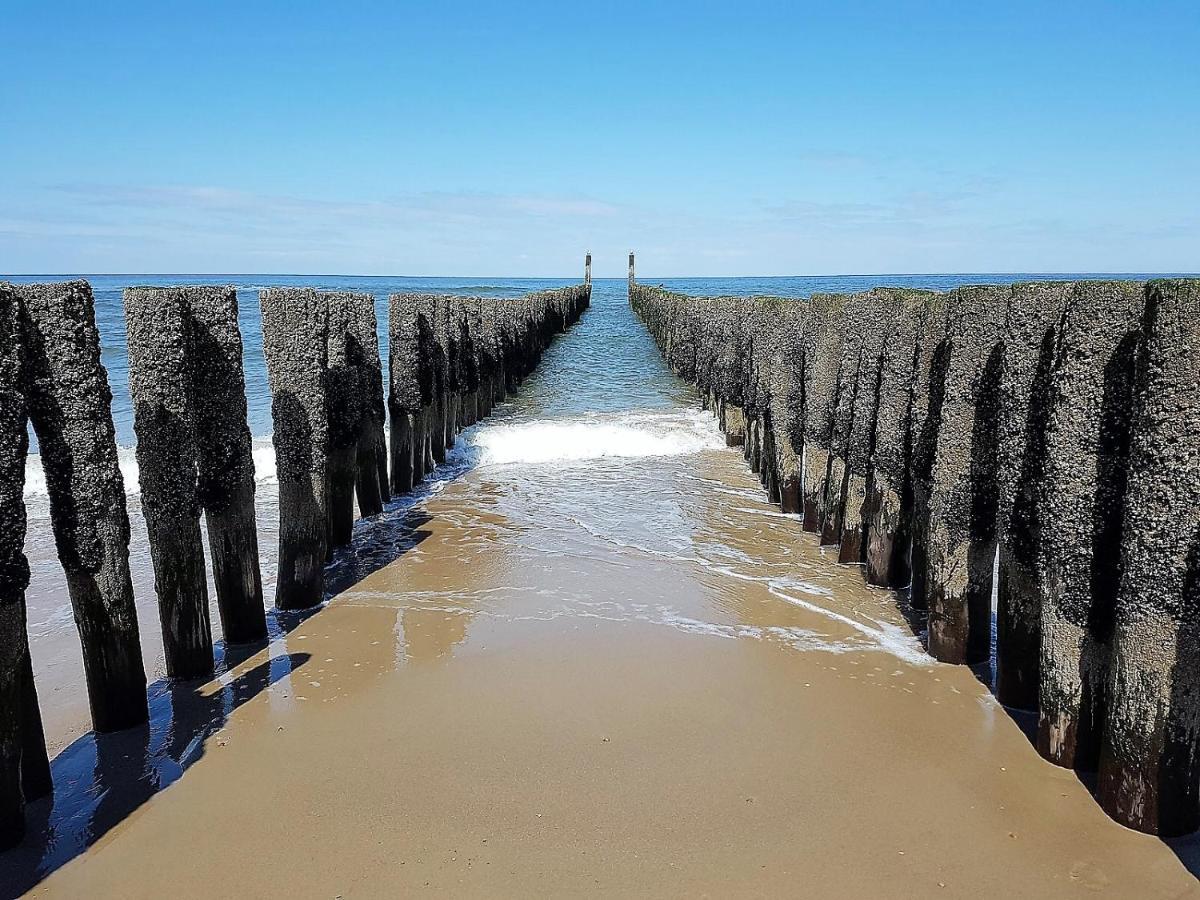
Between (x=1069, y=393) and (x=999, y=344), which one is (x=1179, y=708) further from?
(x=999, y=344)

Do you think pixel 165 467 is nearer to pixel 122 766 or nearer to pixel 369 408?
pixel 122 766

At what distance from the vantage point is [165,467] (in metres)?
4.71

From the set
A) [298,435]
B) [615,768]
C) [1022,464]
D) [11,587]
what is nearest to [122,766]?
[11,587]

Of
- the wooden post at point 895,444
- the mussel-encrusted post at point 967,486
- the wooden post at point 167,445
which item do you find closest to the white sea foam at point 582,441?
the wooden post at point 895,444

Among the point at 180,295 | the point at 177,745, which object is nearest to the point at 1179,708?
the point at 177,745

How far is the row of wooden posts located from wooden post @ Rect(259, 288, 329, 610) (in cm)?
1

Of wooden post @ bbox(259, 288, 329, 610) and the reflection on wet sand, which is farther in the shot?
wooden post @ bbox(259, 288, 329, 610)

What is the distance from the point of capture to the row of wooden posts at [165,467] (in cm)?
359

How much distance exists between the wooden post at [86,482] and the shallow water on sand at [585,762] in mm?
359

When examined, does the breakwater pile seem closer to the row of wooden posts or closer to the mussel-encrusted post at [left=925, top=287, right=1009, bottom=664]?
the mussel-encrusted post at [left=925, top=287, right=1009, bottom=664]

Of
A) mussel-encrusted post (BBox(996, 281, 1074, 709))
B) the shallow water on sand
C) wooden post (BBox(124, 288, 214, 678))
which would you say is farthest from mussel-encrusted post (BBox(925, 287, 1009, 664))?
wooden post (BBox(124, 288, 214, 678))

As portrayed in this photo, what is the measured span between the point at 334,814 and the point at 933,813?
2.62 m

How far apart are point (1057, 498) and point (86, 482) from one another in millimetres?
4562

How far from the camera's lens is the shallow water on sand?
3332mm
